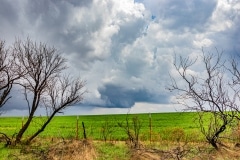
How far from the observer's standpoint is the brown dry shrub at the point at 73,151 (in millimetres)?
16328

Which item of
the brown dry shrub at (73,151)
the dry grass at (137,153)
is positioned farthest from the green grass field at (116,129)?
the brown dry shrub at (73,151)

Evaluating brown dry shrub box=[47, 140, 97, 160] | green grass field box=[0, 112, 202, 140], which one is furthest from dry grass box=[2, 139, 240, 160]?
green grass field box=[0, 112, 202, 140]

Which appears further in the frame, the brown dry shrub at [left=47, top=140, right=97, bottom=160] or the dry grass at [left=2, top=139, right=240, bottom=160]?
the brown dry shrub at [left=47, top=140, right=97, bottom=160]

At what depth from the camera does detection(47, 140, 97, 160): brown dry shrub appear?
1633cm

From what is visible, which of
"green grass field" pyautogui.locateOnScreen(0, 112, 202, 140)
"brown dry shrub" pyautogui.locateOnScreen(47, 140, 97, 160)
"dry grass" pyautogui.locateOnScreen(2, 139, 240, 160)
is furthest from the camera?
"green grass field" pyautogui.locateOnScreen(0, 112, 202, 140)

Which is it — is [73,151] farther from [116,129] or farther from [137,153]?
[116,129]

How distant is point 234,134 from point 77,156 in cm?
990

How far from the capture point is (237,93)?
16703 mm

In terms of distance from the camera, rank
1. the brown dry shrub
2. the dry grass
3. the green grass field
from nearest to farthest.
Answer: the dry grass, the brown dry shrub, the green grass field

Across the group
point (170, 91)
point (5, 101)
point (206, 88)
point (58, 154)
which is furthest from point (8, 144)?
point (206, 88)

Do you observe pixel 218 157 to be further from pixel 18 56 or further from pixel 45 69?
pixel 18 56

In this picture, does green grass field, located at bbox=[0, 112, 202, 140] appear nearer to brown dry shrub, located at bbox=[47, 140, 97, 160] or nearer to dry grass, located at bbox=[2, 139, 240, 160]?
dry grass, located at bbox=[2, 139, 240, 160]

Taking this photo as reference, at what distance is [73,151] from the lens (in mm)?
16672

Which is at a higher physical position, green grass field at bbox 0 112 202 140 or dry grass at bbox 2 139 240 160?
green grass field at bbox 0 112 202 140
